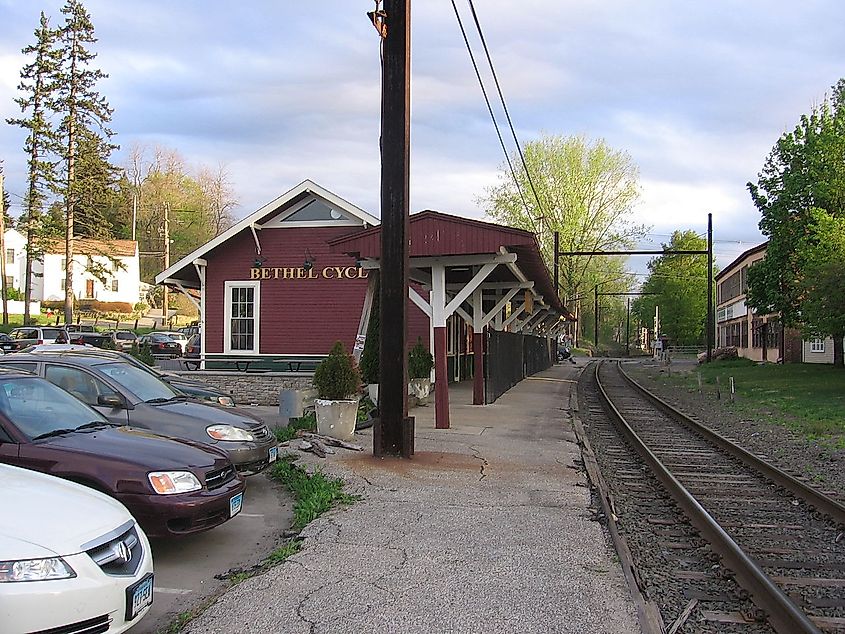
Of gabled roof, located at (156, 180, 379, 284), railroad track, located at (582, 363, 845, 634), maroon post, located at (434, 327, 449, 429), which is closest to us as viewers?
railroad track, located at (582, 363, 845, 634)

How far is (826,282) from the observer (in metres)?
21.2

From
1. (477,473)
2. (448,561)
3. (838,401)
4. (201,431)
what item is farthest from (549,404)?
(448,561)

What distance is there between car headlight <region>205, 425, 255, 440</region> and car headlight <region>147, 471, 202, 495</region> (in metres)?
2.45

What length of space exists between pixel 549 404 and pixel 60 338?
597 inches

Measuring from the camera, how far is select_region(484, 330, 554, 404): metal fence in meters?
18.7

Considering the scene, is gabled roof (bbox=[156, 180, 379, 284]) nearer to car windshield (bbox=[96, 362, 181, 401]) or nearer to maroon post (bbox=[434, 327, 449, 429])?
maroon post (bbox=[434, 327, 449, 429])

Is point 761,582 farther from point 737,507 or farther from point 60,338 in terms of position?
point 60,338

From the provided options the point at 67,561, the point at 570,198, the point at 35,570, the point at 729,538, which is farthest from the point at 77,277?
the point at 35,570

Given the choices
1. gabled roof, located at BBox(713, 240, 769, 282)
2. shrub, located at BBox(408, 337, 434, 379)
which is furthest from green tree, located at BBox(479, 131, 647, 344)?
shrub, located at BBox(408, 337, 434, 379)

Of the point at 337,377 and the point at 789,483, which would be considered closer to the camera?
the point at 789,483

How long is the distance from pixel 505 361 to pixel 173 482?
16547 millimetres

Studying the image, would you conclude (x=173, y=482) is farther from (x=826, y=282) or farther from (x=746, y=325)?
(x=746, y=325)

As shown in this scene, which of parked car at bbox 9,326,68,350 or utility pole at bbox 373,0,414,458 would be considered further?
parked car at bbox 9,326,68,350

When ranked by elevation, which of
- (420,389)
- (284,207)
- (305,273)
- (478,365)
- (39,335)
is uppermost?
(284,207)
